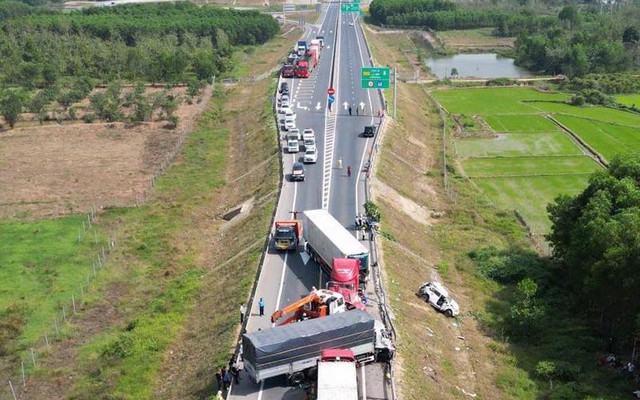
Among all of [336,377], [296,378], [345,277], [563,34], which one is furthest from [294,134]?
[563,34]

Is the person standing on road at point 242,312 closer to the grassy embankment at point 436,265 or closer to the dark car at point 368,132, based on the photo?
the grassy embankment at point 436,265

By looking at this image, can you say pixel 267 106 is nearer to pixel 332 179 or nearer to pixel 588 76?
pixel 332 179

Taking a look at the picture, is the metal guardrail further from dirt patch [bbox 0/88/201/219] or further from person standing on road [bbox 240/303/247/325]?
dirt patch [bbox 0/88/201/219]

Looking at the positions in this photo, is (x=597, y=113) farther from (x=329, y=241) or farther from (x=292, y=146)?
(x=329, y=241)

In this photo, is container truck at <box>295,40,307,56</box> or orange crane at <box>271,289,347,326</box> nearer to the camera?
orange crane at <box>271,289,347,326</box>

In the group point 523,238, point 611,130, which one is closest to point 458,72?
point 611,130

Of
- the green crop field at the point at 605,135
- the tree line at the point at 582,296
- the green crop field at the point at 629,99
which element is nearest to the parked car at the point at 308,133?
the tree line at the point at 582,296

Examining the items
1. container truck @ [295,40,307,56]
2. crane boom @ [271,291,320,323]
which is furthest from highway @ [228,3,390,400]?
container truck @ [295,40,307,56]
